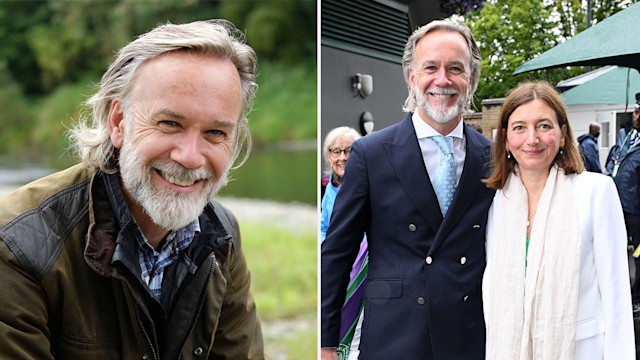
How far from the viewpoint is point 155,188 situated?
1.76 metres

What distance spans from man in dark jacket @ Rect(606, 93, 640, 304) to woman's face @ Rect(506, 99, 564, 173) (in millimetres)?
2128

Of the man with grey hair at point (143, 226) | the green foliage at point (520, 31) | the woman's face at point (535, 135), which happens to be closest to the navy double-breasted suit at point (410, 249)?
the woman's face at point (535, 135)

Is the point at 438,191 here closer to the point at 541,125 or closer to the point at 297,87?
the point at 541,125

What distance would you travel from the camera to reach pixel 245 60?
1.88 metres

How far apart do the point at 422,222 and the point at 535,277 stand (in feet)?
1.14

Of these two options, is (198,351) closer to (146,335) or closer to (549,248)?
(146,335)

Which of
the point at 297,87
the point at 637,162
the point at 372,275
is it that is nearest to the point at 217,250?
the point at 372,275

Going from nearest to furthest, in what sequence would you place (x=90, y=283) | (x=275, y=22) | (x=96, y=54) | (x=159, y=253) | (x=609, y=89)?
(x=90, y=283), (x=159, y=253), (x=609, y=89), (x=275, y=22), (x=96, y=54)

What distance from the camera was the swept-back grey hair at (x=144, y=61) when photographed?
5.65ft

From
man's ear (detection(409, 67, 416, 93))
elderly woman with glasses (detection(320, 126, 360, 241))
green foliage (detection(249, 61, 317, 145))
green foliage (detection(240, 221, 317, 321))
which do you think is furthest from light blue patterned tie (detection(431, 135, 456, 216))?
green foliage (detection(249, 61, 317, 145))

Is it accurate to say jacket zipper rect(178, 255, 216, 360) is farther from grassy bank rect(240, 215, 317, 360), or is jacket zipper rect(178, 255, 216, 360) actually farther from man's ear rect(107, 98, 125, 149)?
grassy bank rect(240, 215, 317, 360)

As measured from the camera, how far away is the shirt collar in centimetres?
221

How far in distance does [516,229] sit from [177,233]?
930 millimetres

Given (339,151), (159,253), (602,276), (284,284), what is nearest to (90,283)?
(159,253)
